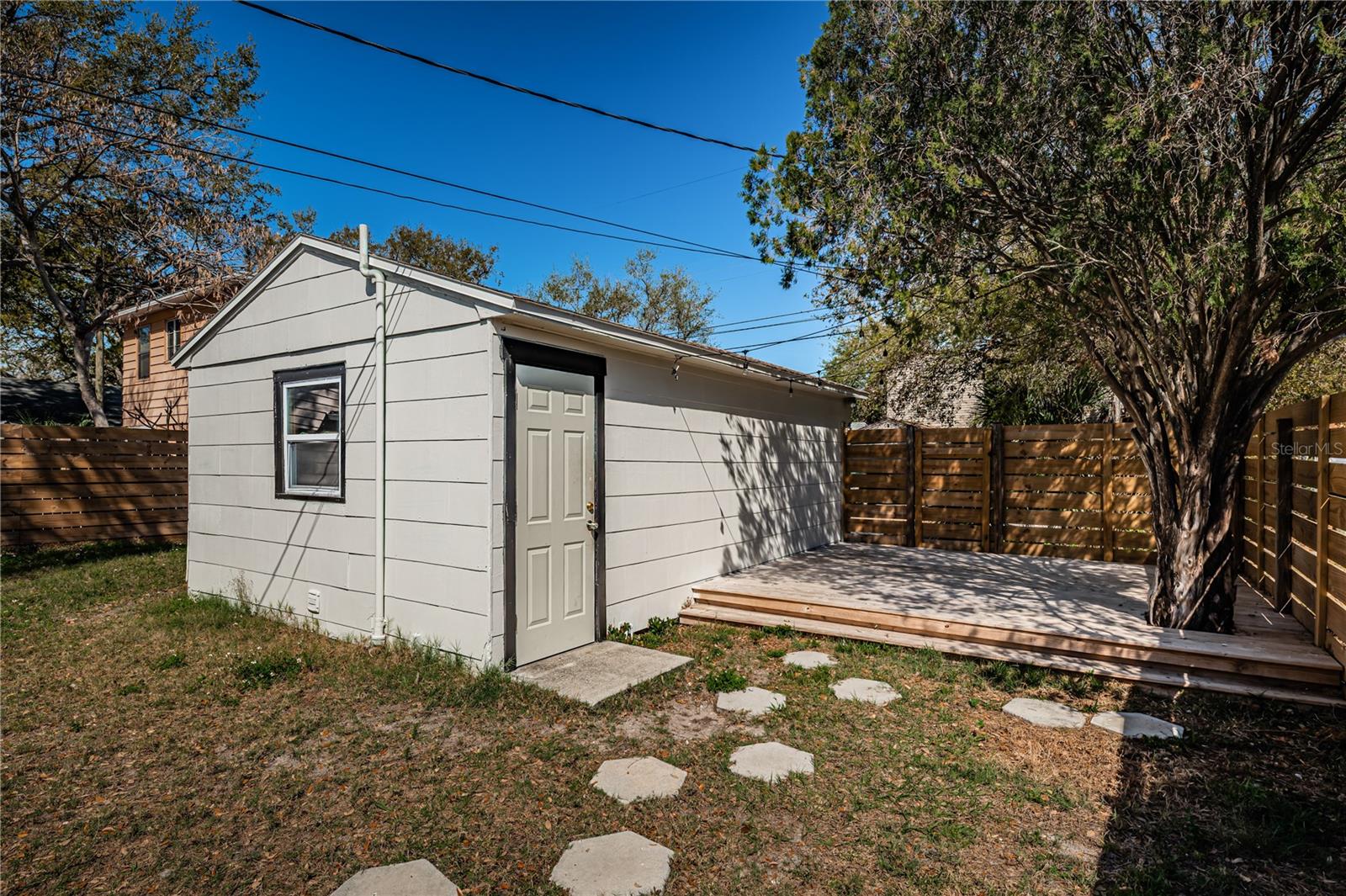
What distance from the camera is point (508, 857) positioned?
250 cm

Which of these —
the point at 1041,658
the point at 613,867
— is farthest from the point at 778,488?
the point at 613,867

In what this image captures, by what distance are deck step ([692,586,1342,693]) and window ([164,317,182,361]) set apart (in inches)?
556

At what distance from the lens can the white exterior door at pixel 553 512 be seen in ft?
14.8

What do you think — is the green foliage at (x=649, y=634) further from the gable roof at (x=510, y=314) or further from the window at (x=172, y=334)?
the window at (x=172, y=334)

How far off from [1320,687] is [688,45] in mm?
8957

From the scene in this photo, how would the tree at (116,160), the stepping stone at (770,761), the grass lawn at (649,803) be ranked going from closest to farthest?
the grass lawn at (649,803)
the stepping stone at (770,761)
the tree at (116,160)

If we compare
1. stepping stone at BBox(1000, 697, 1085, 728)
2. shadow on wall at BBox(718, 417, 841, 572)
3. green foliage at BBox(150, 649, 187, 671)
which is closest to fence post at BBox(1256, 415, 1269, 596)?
stepping stone at BBox(1000, 697, 1085, 728)

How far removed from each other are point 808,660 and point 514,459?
2664mm

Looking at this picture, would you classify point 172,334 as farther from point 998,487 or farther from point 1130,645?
point 1130,645

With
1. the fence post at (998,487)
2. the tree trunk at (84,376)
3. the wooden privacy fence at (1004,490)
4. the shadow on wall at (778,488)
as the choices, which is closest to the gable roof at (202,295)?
the tree trunk at (84,376)

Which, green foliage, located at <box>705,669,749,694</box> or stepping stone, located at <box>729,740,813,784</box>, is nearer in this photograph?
stepping stone, located at <box>729,740,813,784</box>

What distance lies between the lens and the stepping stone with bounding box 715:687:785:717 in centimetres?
391

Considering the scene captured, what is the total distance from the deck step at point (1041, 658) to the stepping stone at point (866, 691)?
0.88 meters

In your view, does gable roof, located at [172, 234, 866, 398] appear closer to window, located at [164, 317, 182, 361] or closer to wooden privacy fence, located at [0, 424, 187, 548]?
wooden privacy fence, located at [0, 424, 187, 548]
